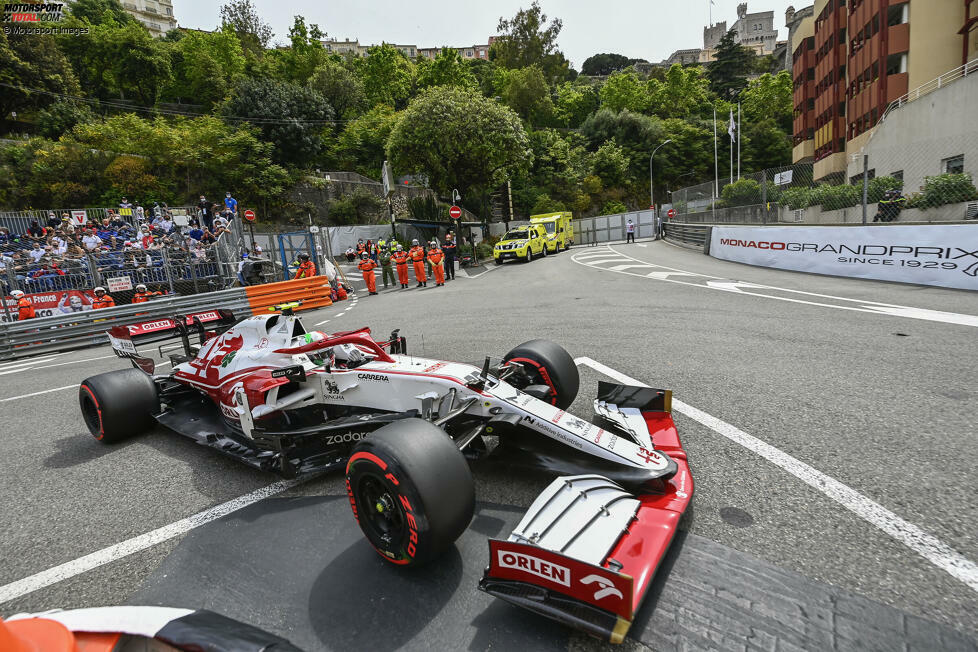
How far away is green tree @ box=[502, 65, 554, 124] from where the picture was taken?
2426 inches

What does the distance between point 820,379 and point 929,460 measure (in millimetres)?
1589

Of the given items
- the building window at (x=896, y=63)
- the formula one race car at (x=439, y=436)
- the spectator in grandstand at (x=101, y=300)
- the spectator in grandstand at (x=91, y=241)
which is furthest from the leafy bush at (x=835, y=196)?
the spectator in grandstand at (x=91, y=241)

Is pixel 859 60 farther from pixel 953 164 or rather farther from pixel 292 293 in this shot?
pixel 292 293

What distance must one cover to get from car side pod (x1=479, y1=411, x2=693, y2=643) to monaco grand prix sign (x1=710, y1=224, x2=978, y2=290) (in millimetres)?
8923

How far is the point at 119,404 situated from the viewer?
14.6ft

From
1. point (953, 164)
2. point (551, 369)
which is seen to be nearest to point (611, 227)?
point (953, 164)

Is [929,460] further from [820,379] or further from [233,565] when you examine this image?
[233,565]

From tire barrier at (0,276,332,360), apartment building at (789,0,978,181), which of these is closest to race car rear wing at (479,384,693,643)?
tire barrier at (0,276,332,360)

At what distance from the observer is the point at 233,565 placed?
2.70m

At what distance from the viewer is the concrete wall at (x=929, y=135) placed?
15.6m

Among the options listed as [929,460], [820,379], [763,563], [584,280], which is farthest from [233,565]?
[584,280]

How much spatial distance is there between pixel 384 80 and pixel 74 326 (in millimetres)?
64239

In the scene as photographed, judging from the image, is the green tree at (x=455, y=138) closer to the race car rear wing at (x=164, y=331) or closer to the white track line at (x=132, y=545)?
the race car rear wing at (x=164, y=331)

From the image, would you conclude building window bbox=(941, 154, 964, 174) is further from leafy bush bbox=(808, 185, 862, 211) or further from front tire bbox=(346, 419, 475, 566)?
front tire bbox=(346, 419, 475, 566)
